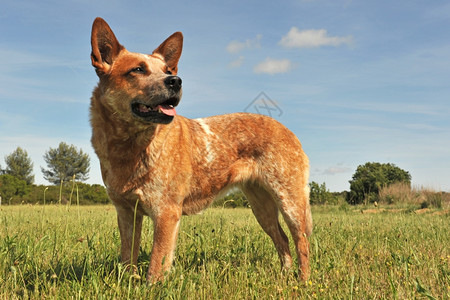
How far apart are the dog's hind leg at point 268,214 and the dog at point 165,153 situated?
0.15 m

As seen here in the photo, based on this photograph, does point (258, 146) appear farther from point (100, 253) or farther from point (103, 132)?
point (100, 253)

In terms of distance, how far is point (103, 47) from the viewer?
12.6ft

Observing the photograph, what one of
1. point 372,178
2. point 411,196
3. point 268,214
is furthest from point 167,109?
point 372,178

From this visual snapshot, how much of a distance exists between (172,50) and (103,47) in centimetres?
81

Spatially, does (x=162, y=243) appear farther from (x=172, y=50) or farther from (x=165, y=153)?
(x=172, y=50)

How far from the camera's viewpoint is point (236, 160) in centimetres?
456

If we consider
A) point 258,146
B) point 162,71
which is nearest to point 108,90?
point 162,71

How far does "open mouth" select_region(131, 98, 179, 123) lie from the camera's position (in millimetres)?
3578

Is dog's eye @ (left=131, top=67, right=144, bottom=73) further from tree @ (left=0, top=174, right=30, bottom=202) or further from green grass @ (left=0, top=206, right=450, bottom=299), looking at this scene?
tree @ (left=0, top=174, right=30, bottom=202)

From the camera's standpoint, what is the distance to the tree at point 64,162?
59250 mm

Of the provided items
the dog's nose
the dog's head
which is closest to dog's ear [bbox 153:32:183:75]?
the dog's head

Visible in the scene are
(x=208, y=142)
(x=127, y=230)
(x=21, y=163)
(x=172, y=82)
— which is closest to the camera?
(x=172, y=82)

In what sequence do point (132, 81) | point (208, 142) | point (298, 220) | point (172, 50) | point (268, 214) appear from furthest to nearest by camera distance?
point (268, 214) < point (298, 220) < point (208, 142) < point (172, 50) < point (132, 81)

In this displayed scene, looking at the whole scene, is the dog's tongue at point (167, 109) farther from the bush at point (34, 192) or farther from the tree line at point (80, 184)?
the bush at point (34, 192)
